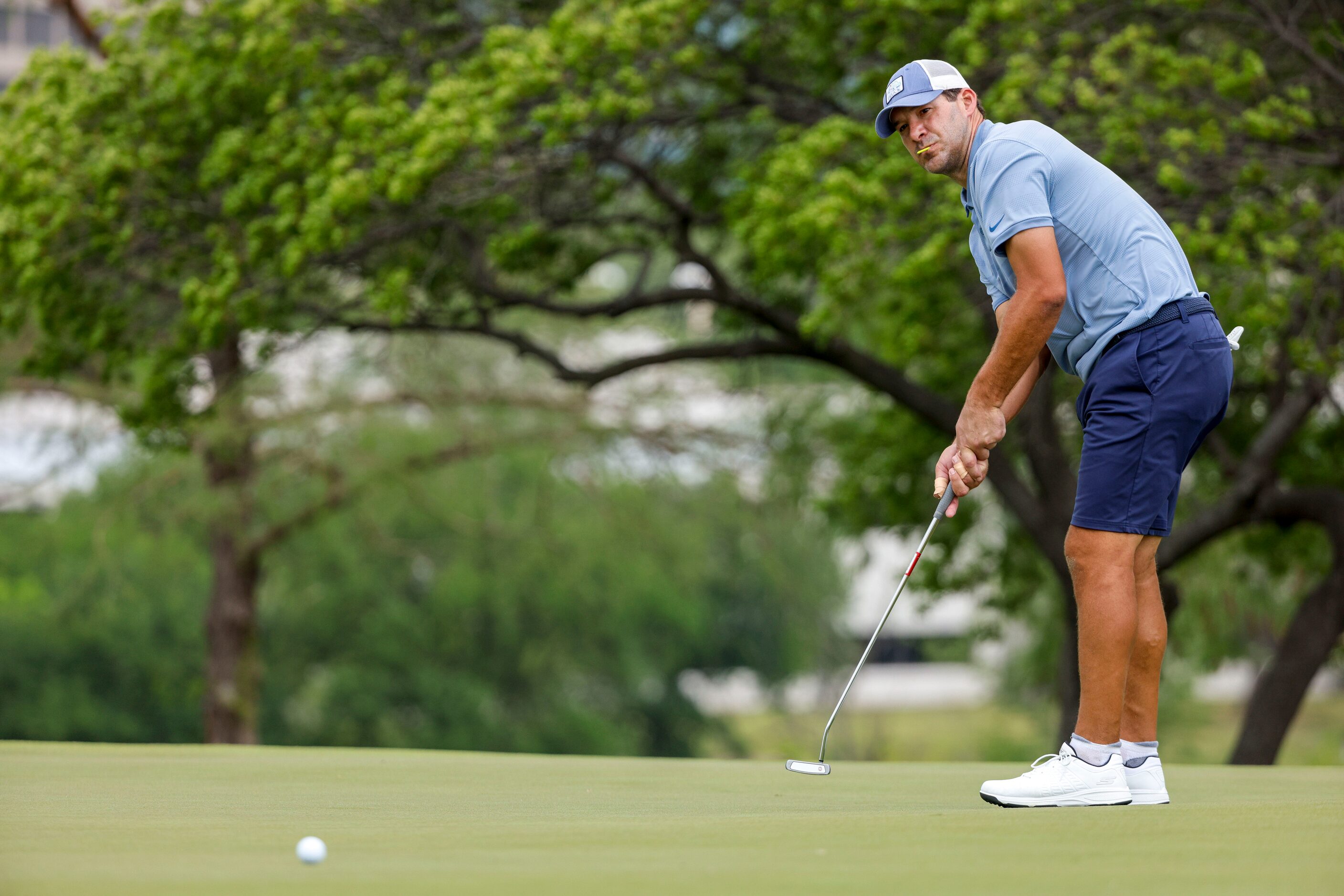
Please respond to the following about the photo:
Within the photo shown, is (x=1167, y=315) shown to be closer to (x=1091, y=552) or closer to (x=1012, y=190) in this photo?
(x=1012, y=190)

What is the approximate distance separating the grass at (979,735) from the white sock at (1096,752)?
11.0 m

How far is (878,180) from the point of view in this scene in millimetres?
11188

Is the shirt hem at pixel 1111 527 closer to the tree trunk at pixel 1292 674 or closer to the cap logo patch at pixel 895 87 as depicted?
the cap logo patch at pixel 895 87

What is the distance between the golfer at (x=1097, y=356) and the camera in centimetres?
433

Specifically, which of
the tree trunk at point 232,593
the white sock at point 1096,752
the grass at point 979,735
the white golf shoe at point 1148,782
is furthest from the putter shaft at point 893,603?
the tree trunk at point 232,593

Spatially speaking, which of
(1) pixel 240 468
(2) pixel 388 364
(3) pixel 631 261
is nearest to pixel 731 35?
(2) pixel 388 364

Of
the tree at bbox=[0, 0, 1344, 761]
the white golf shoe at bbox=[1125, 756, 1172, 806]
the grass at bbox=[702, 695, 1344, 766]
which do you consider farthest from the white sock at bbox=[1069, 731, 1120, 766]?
the grass at bbox=[702, 695, 1344, 766]

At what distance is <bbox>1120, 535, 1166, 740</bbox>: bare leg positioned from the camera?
183 inches

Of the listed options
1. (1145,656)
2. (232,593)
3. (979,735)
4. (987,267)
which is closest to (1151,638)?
(1145,656)

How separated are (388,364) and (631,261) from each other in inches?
327

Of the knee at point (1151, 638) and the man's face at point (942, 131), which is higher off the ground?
the man's face at point (942, 131)

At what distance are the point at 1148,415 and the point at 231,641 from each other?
1667 cm

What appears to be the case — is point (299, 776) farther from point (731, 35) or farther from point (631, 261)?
point (631, 261)

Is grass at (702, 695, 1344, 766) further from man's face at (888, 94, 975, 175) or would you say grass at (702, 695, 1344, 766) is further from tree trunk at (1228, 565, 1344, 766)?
man's face at (888, 94, 975, 175)
